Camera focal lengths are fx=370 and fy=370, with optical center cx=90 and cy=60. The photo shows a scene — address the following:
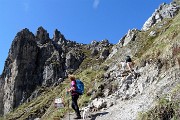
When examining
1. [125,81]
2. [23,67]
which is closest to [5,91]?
[23,67]

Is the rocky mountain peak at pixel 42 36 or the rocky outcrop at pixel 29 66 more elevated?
the rocky mountain peak at pixel 42 36

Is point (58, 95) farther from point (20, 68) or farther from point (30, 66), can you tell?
point (30, 66)

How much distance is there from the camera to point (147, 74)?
63.6 feet

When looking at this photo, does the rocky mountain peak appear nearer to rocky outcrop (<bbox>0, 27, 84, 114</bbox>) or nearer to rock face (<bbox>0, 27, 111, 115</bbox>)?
rock face (<bbox>0, 27, 111, 115</bbox>)

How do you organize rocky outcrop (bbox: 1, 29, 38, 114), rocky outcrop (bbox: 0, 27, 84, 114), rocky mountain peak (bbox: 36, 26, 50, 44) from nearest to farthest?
1. rocky outcrop (bbox: 0, 27, 84, 114)
2. rocky outcrop (bbox: 1, 29, 38, 114)
3. rocky mountain peak (bbox: 36, 26, 50, 44)

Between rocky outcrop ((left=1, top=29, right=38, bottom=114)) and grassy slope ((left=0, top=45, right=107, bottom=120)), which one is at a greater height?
rocky outcrop ((left=1, top=29, right=38, bottom=114))

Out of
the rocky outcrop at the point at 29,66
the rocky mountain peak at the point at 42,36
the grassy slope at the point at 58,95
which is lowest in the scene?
the grassy slope at the point at 58,95

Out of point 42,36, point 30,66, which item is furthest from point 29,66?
point 42,36

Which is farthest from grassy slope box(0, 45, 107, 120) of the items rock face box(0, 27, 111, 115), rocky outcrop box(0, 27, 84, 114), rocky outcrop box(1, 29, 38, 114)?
rocky outcrop box(1, 29, 38, 114)

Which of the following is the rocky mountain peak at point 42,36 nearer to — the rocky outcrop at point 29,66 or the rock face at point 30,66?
the rock face at point 30,66

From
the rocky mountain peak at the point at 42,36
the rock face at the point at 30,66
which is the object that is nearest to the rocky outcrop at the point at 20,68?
the rock face at the point at 30,66

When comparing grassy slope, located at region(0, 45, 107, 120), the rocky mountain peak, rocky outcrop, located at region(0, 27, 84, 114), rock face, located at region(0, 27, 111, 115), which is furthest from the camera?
the rocky mountain peak

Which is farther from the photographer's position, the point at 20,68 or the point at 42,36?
the point at 42,36

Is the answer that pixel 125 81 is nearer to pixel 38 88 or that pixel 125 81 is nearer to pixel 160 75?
pixel 160 75
